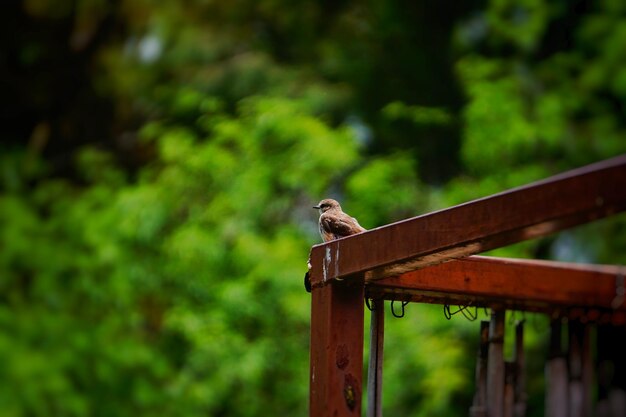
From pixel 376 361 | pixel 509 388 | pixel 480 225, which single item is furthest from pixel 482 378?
pixel 480 225

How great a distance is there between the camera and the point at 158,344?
31.7ft

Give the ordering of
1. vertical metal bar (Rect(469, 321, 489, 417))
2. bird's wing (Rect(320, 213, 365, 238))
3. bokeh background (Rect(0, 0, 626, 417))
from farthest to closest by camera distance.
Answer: bokeh background (Rect(0, 0, 626, 417))
bird's wing (Rect(320, 213, 365, 238))
vertical metal bar (Rect(469, 321, 489, 417))

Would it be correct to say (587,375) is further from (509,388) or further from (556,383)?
(509,388)

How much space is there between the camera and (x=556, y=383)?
283cm

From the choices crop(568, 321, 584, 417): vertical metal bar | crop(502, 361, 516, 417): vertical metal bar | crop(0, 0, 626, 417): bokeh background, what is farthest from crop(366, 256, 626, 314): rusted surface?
crop(0, 0, 626, 417): bokeh background

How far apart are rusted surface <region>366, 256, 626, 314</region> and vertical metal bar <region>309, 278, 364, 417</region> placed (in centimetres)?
12

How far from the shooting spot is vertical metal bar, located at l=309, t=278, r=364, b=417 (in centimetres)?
257

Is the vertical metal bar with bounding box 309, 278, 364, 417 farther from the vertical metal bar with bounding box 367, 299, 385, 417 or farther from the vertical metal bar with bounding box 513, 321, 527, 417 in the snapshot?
the vertical metal bar with bounding box 513, 321, 527, 417

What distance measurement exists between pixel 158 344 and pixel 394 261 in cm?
748

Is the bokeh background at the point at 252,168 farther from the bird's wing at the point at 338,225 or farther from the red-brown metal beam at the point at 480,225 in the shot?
the red-brown metal beam at the point at 480,225

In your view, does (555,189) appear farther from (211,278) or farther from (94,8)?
(94,8)

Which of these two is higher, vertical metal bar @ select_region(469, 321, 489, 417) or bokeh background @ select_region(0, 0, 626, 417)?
bokeh background @ select_region(0, 0, 626, 417)

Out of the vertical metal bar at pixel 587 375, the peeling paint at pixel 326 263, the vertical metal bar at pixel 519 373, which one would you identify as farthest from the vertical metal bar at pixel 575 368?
the peeling paint at pixel 326 263

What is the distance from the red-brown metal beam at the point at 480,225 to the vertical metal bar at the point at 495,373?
0.49m
